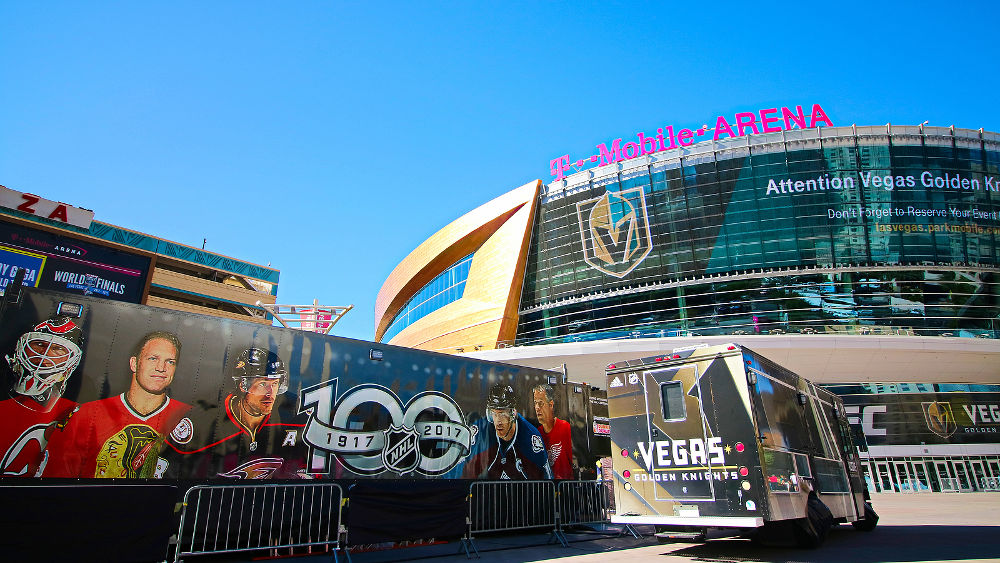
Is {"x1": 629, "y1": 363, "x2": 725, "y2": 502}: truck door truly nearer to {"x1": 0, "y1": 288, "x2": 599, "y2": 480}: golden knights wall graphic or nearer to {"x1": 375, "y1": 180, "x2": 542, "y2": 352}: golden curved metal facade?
{"x1": 0, "y1": 288, "x2": 599, "y2": 480}: golden knights wall graphic

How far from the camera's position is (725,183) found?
126 feet

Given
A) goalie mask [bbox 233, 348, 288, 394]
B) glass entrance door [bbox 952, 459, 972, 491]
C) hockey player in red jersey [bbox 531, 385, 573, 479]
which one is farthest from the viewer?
glass entrance door [bbox 952, 459, 972, 491]

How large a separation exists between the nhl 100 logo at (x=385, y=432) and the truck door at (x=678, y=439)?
3.39 m

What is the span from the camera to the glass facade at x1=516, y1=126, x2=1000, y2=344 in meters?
35.4

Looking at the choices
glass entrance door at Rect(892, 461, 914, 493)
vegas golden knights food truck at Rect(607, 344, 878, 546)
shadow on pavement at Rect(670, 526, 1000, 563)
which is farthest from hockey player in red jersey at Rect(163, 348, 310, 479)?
glass entrance door at Rect(892, 461, 914, 493)

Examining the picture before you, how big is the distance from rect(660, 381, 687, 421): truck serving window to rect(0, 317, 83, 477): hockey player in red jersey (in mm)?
7878

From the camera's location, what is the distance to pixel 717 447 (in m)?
7.57

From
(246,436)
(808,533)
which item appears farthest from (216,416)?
(808,533)

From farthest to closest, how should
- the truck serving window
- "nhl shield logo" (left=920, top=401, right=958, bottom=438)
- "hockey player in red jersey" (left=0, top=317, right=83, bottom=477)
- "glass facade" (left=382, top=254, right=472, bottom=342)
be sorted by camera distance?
"glass facade" (left=382, top=254, right=472, bottom=342) → "nhl shield logo" (left=920, top=401, right=958, bottom=438) → the truck serving window → "hockey player in red jersey" (left=0, top=317, right=83, bottom=477)

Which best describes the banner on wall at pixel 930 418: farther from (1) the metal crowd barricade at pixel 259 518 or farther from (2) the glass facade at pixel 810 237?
(1) the metal crowd barricade at pixel 259 518


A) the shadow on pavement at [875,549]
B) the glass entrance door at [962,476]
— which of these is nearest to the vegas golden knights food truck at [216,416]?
the shadow on pavement at [875,549]

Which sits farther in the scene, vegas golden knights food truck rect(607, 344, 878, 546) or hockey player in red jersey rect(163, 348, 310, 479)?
vegas golden knights food truck rect(607, 344, 878, 546)

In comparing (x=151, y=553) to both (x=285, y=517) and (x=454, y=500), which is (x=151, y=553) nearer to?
(x=285, y=517)

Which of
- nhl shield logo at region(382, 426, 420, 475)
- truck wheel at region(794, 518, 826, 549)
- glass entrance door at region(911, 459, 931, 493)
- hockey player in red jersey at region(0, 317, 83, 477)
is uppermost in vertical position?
hockey player in red jersey at region(0, 317, 83, 477)
